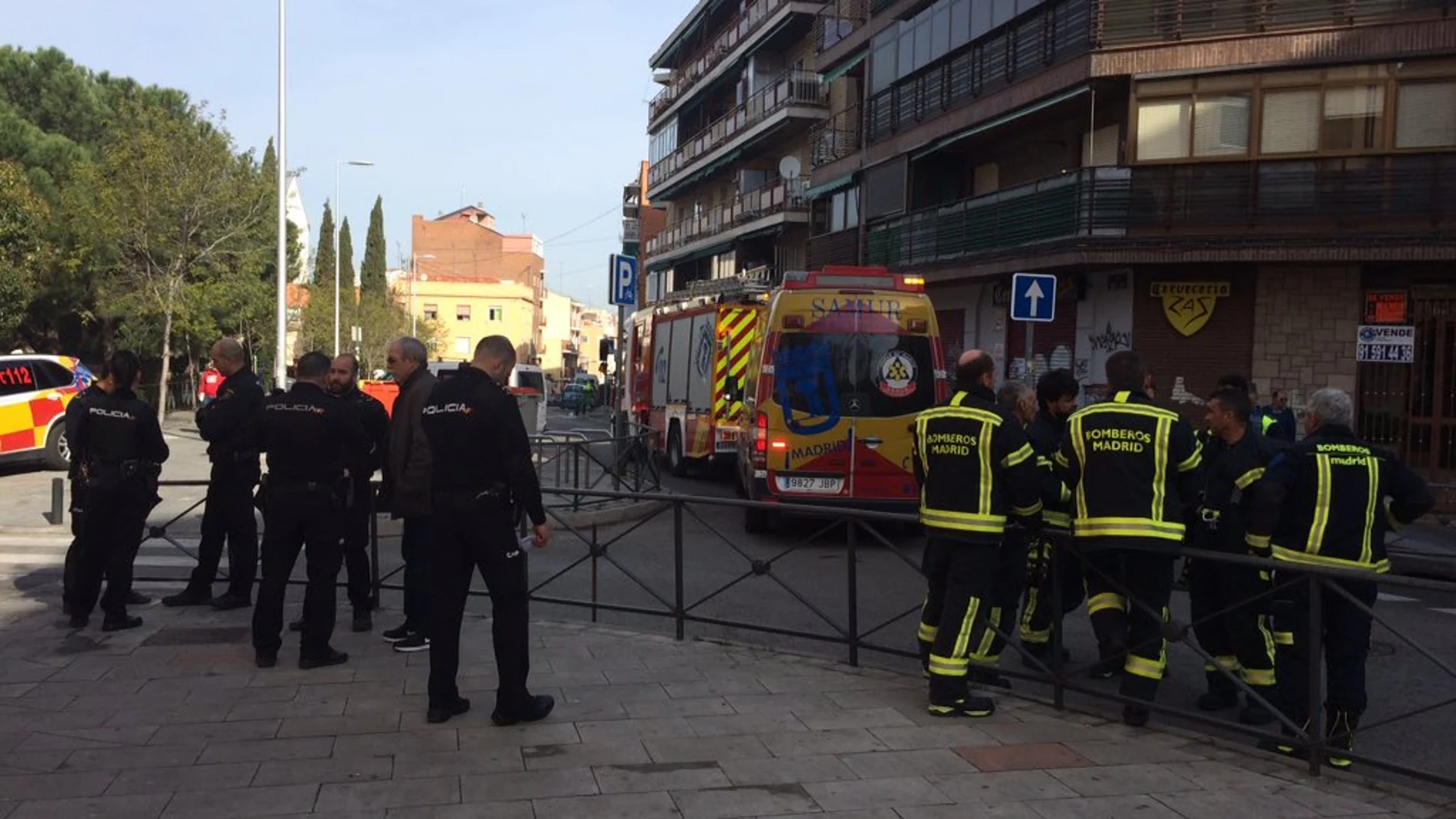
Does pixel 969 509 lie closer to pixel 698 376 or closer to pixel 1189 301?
pixel 698 376

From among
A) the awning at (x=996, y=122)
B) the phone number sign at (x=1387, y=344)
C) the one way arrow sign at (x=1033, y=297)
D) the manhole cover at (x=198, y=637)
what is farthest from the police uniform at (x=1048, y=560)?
the awning at (x=996, y=122)

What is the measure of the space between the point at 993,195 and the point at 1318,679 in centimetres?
1767

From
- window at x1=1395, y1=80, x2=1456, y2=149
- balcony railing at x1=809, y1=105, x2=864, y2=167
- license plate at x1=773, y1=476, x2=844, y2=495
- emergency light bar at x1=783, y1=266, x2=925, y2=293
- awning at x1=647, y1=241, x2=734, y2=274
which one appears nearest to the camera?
license plate at x1=773, y1=476, x2=844, y2=495

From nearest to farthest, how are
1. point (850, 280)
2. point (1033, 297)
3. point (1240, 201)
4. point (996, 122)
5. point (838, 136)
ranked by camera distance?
point (850, 280), point (1033, 297), point (1240, 201), point (996, 122), point (838, 136)

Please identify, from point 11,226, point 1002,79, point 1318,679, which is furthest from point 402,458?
point 11,226

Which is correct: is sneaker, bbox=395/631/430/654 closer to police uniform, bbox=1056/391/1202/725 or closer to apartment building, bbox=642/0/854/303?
police uniform, bbox=1056/391/1202/725

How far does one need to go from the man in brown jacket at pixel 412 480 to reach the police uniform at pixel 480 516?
1.30 meters

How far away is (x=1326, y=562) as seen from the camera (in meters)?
5.28

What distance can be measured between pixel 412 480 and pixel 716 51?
39.9 meters

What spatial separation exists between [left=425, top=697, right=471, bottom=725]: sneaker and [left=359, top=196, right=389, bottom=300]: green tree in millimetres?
75576

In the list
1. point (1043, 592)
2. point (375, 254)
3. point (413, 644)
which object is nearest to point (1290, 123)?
point (1043, 592)

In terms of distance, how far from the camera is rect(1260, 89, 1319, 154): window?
17.5m

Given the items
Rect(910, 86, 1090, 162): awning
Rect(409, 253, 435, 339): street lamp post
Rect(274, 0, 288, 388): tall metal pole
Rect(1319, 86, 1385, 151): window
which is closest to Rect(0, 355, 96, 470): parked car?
Rect(274, 0, 288, 388): tall metal pole

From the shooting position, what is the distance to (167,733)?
207 inches
